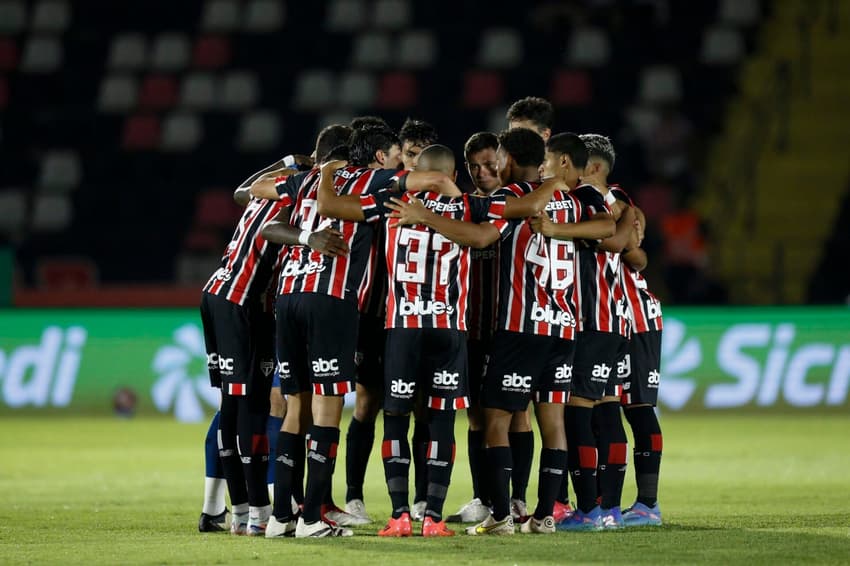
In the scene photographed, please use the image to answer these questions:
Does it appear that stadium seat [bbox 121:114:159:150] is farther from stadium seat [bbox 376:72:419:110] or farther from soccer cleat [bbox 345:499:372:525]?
soccer cleat [bbox 345:499:372:525]

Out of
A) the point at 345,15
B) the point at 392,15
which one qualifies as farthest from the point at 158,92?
the point at 392,15

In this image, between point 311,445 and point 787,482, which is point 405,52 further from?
point 311,445

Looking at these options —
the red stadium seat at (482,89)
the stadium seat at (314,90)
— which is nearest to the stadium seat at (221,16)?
the stadium seat at (314,90)

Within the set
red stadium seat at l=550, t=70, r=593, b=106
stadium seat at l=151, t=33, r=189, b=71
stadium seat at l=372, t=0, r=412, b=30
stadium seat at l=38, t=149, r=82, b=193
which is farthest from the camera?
stadium seat at l=151, t=33, r=189, b=71

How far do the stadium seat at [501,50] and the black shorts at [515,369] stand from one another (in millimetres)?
16302

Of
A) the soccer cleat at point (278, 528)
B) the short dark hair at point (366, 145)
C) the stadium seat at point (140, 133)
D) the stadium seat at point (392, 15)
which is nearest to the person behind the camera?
the soccer cleat at point (278, 528)

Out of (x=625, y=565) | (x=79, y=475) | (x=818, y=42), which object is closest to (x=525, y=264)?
(x=625, y=565)

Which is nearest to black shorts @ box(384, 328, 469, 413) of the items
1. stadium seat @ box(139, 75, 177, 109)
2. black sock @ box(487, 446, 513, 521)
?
black sock @ box(487, 446, 513, 521)

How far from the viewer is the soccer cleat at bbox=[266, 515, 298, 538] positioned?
775 centimetres

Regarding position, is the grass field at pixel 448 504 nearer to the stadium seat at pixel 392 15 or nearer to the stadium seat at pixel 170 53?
the stadium seat at pixel 170 53

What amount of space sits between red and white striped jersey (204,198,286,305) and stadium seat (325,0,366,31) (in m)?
16.9

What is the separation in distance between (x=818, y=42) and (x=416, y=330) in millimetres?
17104

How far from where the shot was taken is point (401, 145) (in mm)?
8312

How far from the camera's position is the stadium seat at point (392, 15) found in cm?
2480
